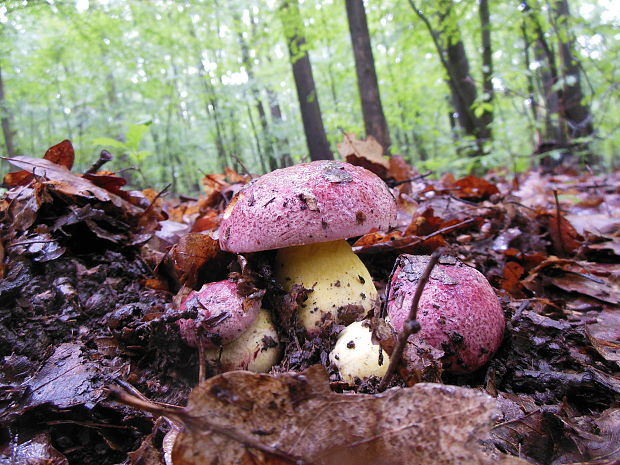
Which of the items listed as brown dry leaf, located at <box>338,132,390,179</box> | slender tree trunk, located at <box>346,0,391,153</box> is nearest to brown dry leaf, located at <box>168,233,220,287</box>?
brown dry leaf, located at <box>338,132,390,179</box>

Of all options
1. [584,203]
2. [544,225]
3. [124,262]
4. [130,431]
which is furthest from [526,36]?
[130,431]

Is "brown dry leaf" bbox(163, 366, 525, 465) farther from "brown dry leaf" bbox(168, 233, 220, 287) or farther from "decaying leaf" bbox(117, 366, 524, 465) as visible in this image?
"brown dry leaf" bbox(168, 233, 220, 287)

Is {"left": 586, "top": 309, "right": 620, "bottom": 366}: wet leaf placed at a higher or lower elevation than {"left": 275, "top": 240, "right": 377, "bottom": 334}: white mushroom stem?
lower

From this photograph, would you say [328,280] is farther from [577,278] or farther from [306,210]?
[577,278]

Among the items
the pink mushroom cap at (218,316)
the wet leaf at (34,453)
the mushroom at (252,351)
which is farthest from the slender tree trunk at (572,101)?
the wet leaf at (34,453)

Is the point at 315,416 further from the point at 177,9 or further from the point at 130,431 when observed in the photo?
the point at 177,9

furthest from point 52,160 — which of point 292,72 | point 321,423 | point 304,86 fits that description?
point 292,72
